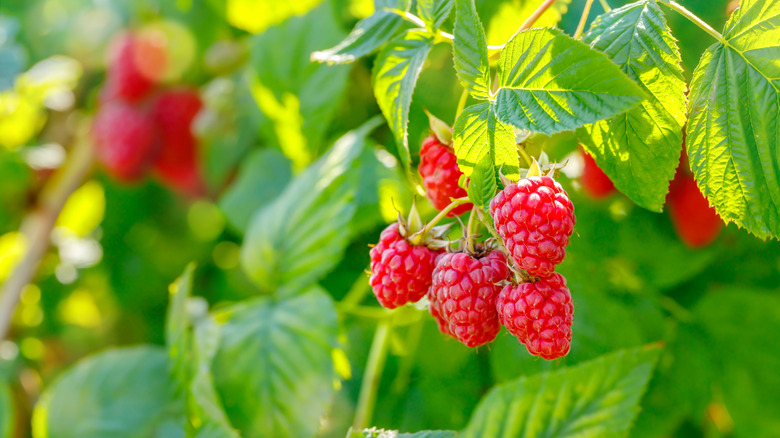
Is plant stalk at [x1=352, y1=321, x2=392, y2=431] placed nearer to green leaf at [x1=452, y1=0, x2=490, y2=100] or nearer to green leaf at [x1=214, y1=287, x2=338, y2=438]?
green leaf at [x1=214, y1=287, x2=338, y2=438]

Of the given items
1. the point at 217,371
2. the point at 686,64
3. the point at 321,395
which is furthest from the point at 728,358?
the point at 217,371

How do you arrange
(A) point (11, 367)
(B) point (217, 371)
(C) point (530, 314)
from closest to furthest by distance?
(C) point (530, 314) → (B) point (217, 371) → (A) point (11, 367)

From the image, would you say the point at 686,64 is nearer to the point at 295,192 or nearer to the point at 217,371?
the point at 295,192

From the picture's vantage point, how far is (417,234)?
1.58ft

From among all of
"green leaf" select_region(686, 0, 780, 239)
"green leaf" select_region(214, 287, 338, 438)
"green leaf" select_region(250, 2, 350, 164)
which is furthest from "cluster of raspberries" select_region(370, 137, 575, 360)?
"green leaf" select_region(250, 2, 350, 164)

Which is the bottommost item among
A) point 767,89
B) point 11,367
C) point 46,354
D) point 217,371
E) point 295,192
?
point 46,354

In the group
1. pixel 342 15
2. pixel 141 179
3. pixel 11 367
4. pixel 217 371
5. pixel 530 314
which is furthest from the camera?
pixel 141 179

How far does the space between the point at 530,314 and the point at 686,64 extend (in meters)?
0.36

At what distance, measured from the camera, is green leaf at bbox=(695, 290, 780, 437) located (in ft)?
2.51

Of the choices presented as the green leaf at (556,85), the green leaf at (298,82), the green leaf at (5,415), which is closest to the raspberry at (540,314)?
the green leaf at (556,85)

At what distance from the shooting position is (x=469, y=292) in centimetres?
42

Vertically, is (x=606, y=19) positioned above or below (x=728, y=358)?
above

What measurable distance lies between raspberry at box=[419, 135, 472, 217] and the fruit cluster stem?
1041 mm

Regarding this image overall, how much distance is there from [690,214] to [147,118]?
1048 millimetres
